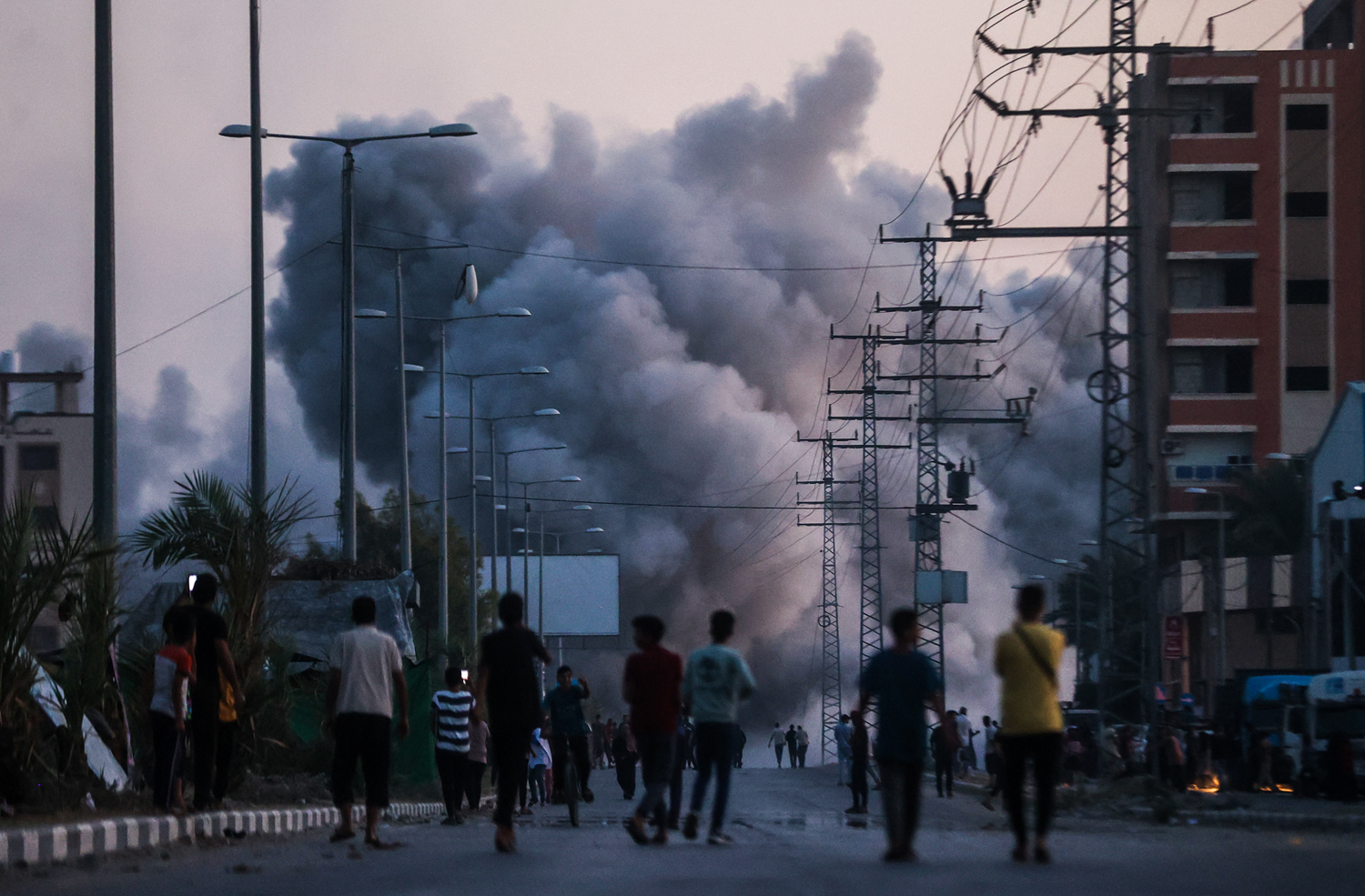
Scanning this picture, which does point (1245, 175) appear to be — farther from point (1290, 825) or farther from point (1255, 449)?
point (1290, 825)

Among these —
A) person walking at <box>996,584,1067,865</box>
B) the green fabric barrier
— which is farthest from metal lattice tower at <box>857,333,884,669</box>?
person walking at <box>996,584,1067,865</box>

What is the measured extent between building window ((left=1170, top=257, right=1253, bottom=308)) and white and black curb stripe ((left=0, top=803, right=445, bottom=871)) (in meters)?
55.6

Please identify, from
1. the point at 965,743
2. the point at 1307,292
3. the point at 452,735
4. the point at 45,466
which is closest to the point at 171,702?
the point at 452,735

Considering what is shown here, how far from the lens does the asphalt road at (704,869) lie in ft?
29.9

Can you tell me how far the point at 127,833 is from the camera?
11.8m

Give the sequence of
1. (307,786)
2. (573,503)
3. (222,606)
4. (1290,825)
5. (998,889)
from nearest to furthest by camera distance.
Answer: (998,889), (222,606), (307,786), (1290,825), (573,503)

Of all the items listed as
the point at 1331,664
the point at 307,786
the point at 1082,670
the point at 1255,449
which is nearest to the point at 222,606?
the point at 307,786

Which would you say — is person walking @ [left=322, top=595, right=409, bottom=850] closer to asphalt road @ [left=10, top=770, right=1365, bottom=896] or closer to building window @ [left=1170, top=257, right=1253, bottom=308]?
asphalt road @ [left=10, top=770, right=1365, bottom=896]

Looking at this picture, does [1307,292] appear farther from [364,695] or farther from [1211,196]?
[364,695]

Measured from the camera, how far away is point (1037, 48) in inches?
1213

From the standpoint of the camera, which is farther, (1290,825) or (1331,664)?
(1331,664)

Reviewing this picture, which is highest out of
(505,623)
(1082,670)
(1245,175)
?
(1245,175)

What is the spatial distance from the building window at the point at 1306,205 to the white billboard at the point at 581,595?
27592 mm

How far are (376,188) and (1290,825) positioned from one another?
3018 inches
